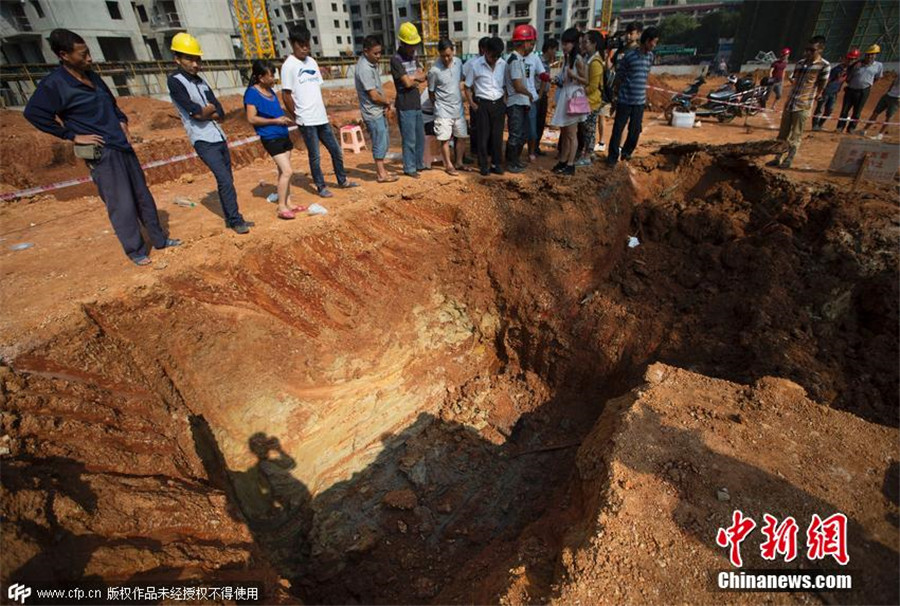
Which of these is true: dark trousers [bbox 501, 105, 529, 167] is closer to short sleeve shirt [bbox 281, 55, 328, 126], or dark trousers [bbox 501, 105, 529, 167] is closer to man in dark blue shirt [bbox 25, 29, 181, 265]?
short sleeve shirt [bbox 281, 55, 328, 126]

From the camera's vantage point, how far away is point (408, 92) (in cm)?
540

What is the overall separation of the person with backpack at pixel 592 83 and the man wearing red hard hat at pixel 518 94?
0.78 m

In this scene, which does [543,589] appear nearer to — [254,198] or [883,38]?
[254,198]

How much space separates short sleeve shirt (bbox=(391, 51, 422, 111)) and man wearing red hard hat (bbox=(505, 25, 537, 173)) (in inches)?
55.3

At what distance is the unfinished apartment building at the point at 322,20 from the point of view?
135 feet

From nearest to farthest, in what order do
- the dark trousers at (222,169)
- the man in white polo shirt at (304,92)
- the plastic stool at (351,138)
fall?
the dark trousers at (222,169), the man in white polo shirt at (304,92), the plastic stool at (351,138)

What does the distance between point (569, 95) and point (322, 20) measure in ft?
152

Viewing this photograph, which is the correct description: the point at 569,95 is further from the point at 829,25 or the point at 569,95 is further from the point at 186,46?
the point at 829,25

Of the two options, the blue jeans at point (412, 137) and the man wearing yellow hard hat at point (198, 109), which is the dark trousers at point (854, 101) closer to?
the blue jeans at point (412, 137)

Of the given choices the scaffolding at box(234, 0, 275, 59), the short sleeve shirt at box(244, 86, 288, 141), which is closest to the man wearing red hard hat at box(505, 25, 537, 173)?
the short sleeve shirt at box(244, 86, 288, 141)

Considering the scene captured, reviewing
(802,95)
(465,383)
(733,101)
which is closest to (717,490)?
(465,383)

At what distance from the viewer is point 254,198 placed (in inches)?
232

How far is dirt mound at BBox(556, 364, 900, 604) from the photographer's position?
224 cm

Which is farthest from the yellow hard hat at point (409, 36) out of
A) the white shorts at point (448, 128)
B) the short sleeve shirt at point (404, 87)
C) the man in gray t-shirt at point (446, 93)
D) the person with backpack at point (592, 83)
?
the person with backpack at point (592, 83)
